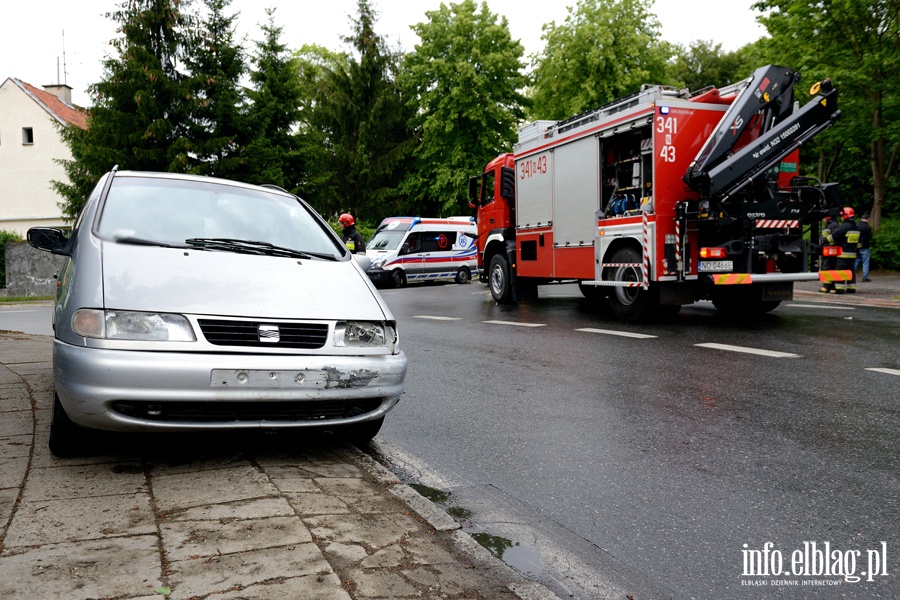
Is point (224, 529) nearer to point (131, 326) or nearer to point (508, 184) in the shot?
point (131, 326)

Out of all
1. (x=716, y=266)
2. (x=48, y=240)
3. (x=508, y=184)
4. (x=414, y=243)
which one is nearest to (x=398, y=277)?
(x=414, y=243)

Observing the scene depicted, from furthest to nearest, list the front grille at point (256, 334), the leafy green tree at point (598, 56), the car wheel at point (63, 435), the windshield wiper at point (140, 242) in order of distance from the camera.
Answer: the leafy green tree at point (598, 56) → the windshield wiper at point (140, 242) → the car wheel at point (63, 435) → the front grille at point (256, 334)

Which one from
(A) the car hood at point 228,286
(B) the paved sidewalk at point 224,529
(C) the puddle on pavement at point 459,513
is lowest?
(C) the puddle on pavement at point 459,513

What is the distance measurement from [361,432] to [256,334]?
116 centimetres

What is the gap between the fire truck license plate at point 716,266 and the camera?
35.4 ft

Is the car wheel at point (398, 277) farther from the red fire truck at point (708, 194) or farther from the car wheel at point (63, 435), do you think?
the car wheel at point (63, 435)

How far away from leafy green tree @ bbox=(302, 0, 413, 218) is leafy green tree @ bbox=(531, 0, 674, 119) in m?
8.34

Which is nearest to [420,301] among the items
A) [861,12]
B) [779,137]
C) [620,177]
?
[620,177]

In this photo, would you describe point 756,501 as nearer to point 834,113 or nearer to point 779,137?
point 779,137

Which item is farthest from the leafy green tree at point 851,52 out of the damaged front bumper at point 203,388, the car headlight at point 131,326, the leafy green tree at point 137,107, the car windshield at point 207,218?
the leafy green tree at point 137,107

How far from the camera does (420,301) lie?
18234 mm

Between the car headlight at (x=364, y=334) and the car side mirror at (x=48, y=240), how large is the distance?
1.99 meters

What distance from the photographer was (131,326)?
3.87 metres

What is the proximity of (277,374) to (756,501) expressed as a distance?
8.06 feet
